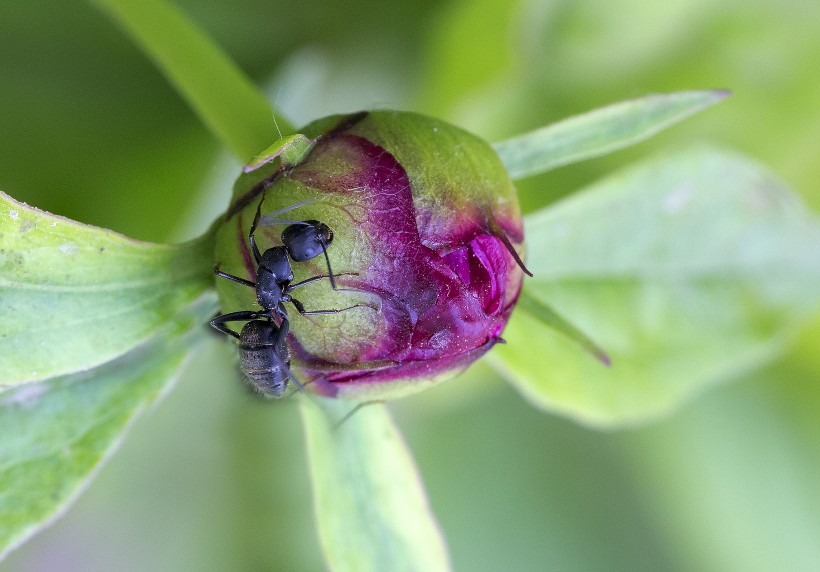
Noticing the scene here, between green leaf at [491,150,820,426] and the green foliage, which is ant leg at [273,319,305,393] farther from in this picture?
green leaf at [491,150,820,426]

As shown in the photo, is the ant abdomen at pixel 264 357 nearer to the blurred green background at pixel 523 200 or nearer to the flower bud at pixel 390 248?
the flower bud at pixel 390 248

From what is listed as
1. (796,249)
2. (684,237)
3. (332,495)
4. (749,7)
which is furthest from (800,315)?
(332,495)

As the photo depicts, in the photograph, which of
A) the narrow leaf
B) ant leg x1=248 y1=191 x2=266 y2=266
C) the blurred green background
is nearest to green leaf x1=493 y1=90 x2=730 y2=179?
the narrow leaf

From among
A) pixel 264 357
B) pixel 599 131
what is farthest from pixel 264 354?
pixel 599 131

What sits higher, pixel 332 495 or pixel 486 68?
pixel 486 68

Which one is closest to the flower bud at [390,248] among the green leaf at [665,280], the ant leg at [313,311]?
the ant leg at [313,311]

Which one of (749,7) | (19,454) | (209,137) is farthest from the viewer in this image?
(749,7)

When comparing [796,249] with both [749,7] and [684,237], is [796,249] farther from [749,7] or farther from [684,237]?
[749,7]
